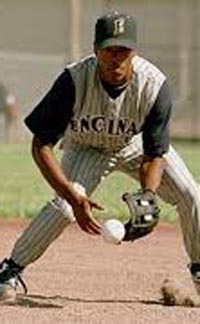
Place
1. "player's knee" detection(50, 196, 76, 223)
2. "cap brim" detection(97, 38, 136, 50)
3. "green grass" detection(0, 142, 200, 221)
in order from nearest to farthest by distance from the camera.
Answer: "cap brim" detection(97, 38, 136, 50) → "player's knee" detection(50, 196, 76, 223) → "green grass" detection(0, 142, 200, 221)

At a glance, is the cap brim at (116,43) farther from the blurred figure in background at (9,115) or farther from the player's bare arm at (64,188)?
the blurred figure in background at (9,115)

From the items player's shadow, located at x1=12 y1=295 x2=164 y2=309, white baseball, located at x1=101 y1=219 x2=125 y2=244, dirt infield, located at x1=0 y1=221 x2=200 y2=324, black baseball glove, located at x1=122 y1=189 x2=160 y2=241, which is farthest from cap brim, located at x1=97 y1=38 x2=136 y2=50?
player's shadow, located at x1=12 y1=295 x2=164 y2=309

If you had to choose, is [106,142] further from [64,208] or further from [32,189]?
[32,189]

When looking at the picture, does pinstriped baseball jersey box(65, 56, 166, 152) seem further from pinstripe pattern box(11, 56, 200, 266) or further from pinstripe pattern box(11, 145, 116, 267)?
pinstripe pattern box(11, 145, 116, 267)

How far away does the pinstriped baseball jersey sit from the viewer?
6535mm

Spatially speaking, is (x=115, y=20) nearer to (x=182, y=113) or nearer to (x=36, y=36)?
(x=182, y=113)

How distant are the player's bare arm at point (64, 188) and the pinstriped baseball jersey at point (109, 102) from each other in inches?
9.5

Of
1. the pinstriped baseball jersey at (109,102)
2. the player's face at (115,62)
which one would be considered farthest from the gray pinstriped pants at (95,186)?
the player's face at (115,62)

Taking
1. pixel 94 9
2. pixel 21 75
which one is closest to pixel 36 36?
pixel 94 9

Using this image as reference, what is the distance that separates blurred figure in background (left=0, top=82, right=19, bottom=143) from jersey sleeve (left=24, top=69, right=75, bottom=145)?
997 inches

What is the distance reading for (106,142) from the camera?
22.3 feet

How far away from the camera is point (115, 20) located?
6.40 meters

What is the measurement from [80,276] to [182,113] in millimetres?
27868

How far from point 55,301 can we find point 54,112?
1130mm
